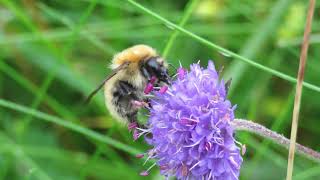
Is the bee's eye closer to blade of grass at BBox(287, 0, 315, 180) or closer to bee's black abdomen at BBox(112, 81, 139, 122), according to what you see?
bee's black abdomen at BBox(112, 81, 139, 122)

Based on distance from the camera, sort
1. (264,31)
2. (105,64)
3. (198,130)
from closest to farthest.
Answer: (198,130) → (264,31) → (105,64)

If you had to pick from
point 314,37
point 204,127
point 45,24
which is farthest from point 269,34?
point 204,127

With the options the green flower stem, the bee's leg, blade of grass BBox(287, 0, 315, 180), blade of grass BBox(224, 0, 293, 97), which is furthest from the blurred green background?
blade of grass BBox(287, 0, 315, 180)

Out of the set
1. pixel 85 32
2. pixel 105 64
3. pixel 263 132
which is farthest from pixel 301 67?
pixel 105 64

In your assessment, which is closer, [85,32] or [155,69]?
[155,69]

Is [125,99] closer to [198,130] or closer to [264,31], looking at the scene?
[198,130]

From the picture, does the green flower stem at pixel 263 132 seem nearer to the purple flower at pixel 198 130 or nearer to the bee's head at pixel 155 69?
the purple flower at pixel 198 130
